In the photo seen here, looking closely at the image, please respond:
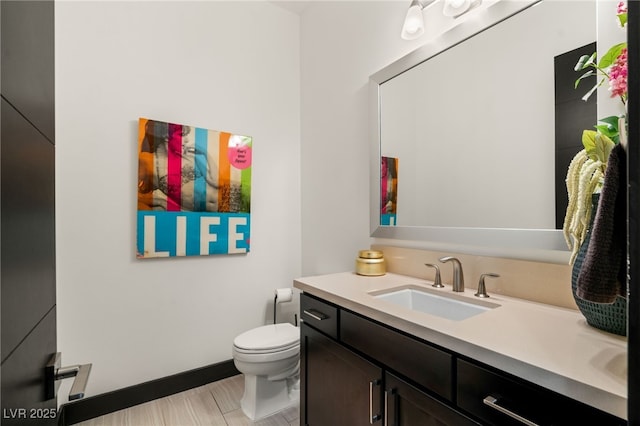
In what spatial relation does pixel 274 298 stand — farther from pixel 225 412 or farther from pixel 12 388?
pixel 12 388

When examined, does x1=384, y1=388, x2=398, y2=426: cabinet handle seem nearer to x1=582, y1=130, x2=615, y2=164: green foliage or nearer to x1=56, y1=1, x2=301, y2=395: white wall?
x1=582, y1=130, x2=615, y2=164: green foliage

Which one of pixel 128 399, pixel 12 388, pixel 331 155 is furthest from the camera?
pixel 331 155

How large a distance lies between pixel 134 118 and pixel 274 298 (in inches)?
63.2

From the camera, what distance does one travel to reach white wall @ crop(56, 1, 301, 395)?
185cm

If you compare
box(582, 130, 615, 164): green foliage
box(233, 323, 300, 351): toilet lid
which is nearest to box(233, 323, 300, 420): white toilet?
box(233, 323, 300, 351): toilet lid

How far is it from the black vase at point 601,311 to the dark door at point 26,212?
3.94 ft

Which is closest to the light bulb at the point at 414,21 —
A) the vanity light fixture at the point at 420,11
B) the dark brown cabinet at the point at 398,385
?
the vanity light fixture at the point at 420,11

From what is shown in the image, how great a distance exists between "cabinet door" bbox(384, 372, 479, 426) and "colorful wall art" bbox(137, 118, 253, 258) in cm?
159

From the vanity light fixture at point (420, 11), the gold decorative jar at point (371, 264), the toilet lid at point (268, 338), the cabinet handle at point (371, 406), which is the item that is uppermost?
the vanity light fixture at point (420, 11)

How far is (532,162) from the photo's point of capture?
1.26 metres

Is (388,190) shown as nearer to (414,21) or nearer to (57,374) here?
(414,21)

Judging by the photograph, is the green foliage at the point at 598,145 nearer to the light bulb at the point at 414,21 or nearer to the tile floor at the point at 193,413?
the light bulb at the point at 414,21

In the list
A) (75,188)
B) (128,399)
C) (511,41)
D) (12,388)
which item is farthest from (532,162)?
(128,399)

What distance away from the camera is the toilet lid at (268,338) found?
6.06 ft
